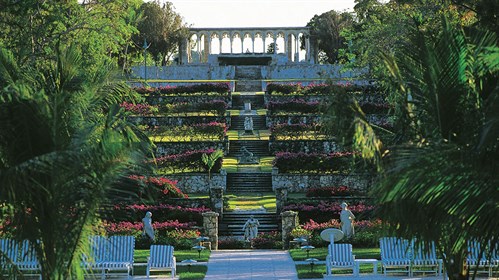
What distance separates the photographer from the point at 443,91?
12578mm

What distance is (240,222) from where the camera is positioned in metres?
32.5

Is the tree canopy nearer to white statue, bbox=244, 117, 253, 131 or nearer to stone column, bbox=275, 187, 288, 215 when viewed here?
white statue, bbox=244, 117, 253, 131

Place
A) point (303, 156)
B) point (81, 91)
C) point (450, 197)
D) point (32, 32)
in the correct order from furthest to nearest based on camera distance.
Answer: point (303, 156)
point (32, 32)
point (81, 91)
point (450, 197)

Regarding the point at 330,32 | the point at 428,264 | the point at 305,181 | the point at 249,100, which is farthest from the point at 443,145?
the point at 330,32

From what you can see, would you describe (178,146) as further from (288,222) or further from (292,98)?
(288,222)

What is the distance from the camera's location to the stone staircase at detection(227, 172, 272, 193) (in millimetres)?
38812

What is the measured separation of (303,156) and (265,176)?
1.72 meters

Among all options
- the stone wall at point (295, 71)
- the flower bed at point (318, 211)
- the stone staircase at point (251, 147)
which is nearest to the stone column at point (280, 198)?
the flower bed at point (318, 211)

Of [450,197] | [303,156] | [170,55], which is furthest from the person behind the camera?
[170,55]

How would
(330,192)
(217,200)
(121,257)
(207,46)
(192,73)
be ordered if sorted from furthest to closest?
(207,46), (192,73), (330,192), (217,200), (121,257)

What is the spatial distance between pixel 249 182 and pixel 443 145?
91.3ft

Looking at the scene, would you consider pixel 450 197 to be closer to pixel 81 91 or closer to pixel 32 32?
pixel 81 91

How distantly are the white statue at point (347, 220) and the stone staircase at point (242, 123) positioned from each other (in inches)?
981

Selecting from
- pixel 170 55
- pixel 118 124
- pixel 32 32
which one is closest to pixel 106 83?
pixel 118 124
